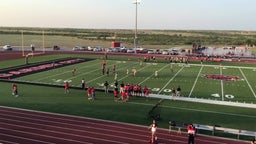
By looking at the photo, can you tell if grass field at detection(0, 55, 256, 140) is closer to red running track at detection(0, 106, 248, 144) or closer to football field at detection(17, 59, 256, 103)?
football field at detection(17, 59, 256, 103)

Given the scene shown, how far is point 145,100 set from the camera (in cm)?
2712

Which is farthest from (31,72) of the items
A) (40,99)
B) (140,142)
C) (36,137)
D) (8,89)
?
(140,142)

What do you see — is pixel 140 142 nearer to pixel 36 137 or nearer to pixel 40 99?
pixel 36 137

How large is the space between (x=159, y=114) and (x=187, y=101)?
5517 millimetres

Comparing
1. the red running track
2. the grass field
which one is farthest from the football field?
the red running track

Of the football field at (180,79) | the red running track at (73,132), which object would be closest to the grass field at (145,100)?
the football field at (180,79)

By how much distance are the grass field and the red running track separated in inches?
55.2

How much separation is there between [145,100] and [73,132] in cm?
921

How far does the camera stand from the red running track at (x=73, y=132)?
17.9 m

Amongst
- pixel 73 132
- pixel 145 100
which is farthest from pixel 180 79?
pixel 73 132

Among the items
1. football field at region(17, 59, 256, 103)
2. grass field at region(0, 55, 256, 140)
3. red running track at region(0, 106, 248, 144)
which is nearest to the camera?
red running track at region(0, 106, 248, 144)

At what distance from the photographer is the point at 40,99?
26.6 metres

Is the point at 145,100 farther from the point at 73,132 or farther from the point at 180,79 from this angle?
the point at 180,79

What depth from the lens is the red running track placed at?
704 inches
